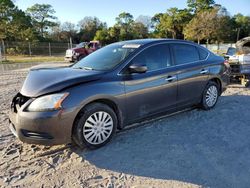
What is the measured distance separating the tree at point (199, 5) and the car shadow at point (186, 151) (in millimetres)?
57772

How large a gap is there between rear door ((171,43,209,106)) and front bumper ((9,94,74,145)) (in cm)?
235

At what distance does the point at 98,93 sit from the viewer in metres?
3.91

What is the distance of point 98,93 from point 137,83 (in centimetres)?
77

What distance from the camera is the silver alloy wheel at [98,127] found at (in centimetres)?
390

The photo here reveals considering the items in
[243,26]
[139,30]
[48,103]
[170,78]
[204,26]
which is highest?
[243,26]

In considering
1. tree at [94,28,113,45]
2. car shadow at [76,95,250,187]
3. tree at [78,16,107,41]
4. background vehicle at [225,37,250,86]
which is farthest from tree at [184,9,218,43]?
car shadow at [76,95,250,187]

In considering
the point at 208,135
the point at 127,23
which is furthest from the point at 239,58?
the point at 127,23

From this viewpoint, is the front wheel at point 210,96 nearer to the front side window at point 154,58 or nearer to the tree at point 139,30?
the front side window at point 154,58

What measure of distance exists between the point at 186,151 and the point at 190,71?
1970mm

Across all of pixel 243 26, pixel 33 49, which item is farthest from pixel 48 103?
pixel 243 26

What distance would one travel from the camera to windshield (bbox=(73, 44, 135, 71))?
4.49 m

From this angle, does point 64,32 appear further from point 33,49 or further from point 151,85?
point 151,85

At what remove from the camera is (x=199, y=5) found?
5897 centimetres

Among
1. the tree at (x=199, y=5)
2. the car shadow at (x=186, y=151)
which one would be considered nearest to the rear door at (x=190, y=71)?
the car shadow at (x=186, y=151)
